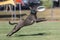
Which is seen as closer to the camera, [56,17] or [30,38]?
[30,38]

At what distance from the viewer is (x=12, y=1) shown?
90.6 ft

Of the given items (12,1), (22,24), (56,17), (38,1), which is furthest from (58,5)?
(22,24)

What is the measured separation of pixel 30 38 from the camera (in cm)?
1391

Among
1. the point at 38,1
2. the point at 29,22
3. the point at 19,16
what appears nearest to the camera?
the point at 29,22

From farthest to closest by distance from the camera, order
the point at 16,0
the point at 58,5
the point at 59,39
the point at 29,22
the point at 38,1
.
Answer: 1. the point at 58,5
2. the point at 38,1
3. the point at 16,0
4. the point at 29,22
5. the point at 59,39

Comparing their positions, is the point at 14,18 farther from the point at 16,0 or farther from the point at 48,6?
the point at 48,6

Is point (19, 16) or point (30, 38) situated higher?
point (30, 38)

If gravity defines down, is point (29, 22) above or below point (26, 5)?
above

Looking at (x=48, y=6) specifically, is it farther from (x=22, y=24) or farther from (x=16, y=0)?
(x=22, y=24)

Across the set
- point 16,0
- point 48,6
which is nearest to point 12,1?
point 16,0

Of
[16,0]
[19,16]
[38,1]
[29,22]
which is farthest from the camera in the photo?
[38,1]

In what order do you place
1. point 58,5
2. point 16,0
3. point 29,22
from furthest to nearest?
point 58,5 < point 16,0 < point 29,22

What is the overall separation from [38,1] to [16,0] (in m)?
5.80

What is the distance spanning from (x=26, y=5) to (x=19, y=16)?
4192mm
